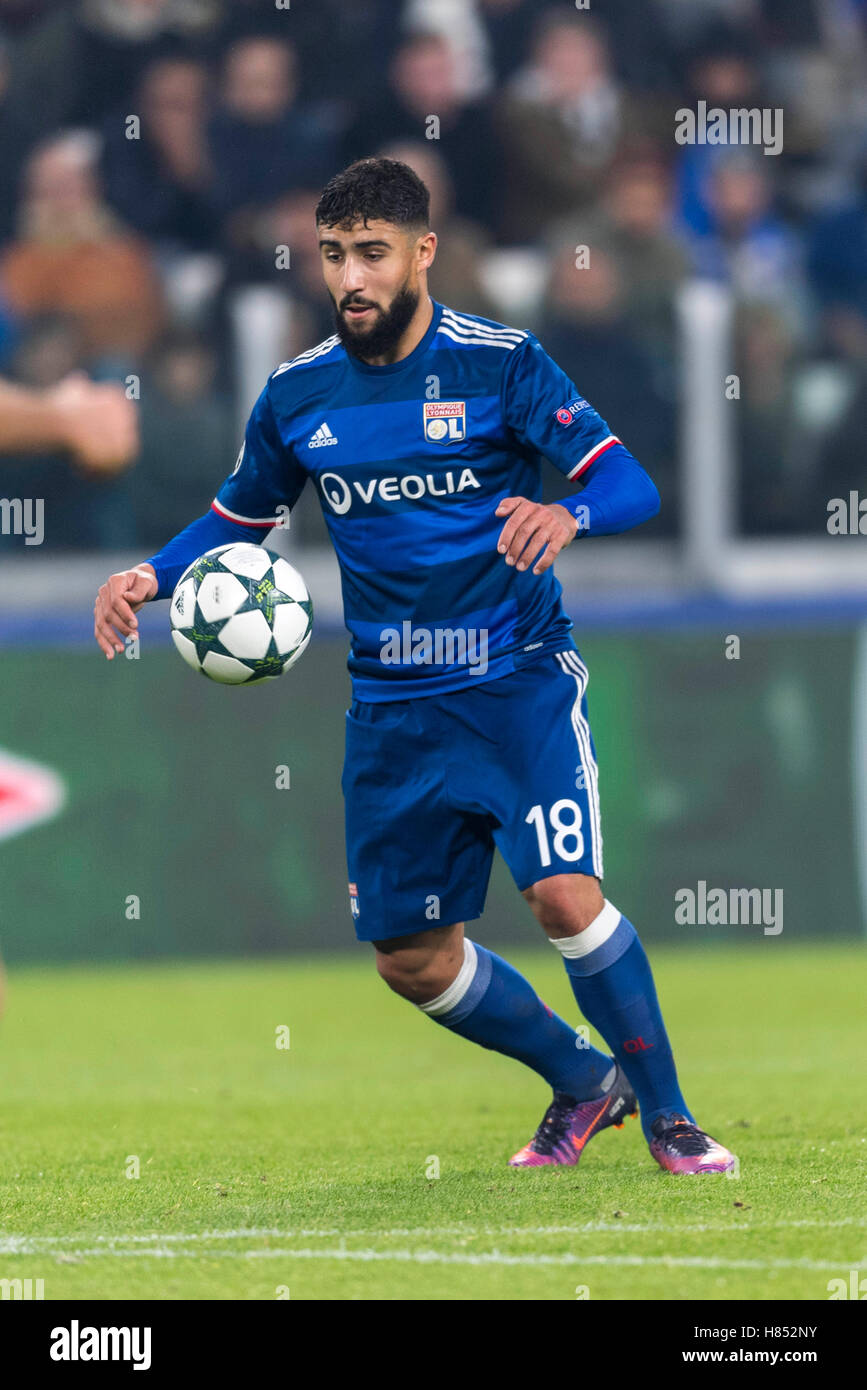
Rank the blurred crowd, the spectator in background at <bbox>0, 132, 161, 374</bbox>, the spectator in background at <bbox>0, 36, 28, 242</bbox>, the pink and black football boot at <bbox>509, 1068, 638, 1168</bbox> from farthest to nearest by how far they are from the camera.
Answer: the spectator in background at <bbox>0, 36, 28, 242</bbox> < the spectator in background at <bbox>0, 132, 161, 374</bbox> < the blurred crowd < the pink and black football boot at <bbox>509, 1068, 638, 1168</bbox>

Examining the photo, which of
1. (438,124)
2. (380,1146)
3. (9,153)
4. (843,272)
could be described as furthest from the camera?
(438,124)

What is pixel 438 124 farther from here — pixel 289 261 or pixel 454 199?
pixel 289 261

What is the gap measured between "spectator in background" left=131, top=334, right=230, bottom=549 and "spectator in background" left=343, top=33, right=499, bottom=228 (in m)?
1.70

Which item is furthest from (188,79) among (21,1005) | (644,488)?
(644,488)

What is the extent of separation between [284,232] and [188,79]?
1.33 metres

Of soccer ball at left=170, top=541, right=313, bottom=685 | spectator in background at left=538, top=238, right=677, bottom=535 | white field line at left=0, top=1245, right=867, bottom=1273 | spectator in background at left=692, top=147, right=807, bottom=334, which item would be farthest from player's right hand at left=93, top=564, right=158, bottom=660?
spectator in background at left=692, top=147, right=807, bottom=334

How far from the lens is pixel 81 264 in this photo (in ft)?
32.3

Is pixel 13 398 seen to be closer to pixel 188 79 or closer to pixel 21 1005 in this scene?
pixel 21 1005

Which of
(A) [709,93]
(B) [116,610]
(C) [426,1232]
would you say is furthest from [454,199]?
(C) [426,1232]

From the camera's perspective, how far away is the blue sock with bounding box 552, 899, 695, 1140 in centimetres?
473

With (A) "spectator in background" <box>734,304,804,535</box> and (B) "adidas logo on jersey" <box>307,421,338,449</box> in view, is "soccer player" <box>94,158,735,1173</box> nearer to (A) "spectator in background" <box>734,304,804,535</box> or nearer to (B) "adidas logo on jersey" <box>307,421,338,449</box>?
(B) "adidas logo on jersey" <box>307,421,338,449</box>

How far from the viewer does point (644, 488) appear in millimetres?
4621

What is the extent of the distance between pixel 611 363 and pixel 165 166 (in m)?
2.84

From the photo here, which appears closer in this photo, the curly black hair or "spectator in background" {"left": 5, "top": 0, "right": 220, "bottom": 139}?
the curly black hair
